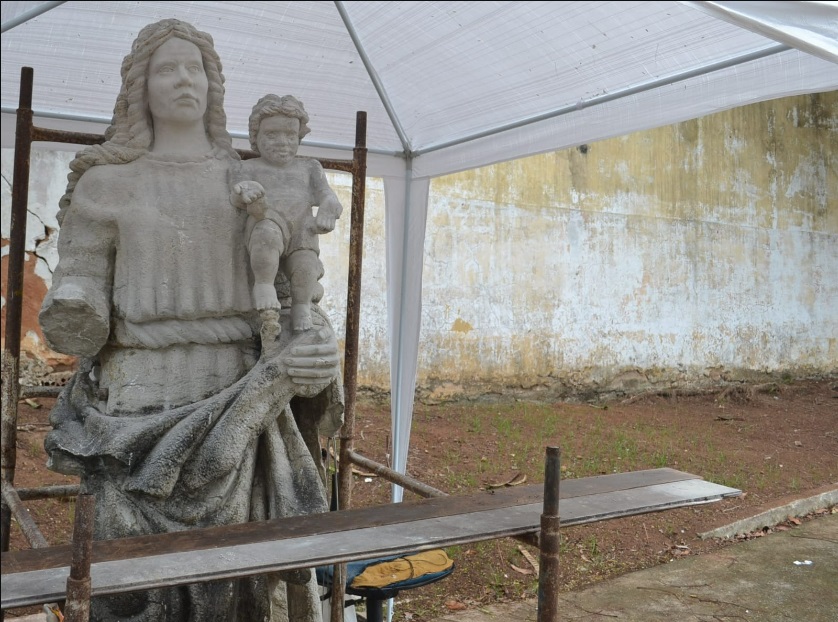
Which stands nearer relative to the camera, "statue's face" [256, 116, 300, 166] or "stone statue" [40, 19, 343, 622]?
"stone statue" [40, 19, 343, 622]

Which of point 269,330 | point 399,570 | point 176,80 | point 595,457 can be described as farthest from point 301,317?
point 595,457

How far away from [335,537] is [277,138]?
1.22m

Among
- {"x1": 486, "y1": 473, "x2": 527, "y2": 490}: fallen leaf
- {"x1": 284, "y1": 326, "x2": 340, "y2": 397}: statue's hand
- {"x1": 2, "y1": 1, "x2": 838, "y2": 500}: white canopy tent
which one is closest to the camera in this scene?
{"x1": 284, "y1": 326, "x2": 340, "y2": 397}: statue's hand

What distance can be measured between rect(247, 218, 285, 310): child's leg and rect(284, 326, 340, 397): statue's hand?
142 millimetres

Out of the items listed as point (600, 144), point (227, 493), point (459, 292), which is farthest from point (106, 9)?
point (600, 144)

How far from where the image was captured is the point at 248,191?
231 centimetres

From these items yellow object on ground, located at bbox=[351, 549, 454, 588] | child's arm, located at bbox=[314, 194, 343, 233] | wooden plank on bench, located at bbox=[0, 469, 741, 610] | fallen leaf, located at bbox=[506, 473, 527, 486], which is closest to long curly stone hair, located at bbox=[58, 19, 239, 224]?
child's arm, located at bbox=[314, 194, 343, 233]

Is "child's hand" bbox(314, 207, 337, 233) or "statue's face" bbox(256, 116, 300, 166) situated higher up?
"statue's face" bbox(256, 116, 300, 166)

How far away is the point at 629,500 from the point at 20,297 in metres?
2.25

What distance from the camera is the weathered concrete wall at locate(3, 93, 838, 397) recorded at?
26.0 ft

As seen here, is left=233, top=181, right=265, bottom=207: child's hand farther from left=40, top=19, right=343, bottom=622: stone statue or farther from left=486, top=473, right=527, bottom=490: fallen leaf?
left=486, top=473, right=527, bottom=490: fallen leaf

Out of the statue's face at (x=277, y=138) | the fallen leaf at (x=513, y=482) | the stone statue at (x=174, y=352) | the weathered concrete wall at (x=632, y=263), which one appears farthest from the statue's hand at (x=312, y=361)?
the weathered concrete wall at (x=632, y=263)

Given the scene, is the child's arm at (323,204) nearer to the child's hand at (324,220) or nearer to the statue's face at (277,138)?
the child's hand at (324,220)

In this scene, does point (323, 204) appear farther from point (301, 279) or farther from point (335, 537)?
point (335, 537)
